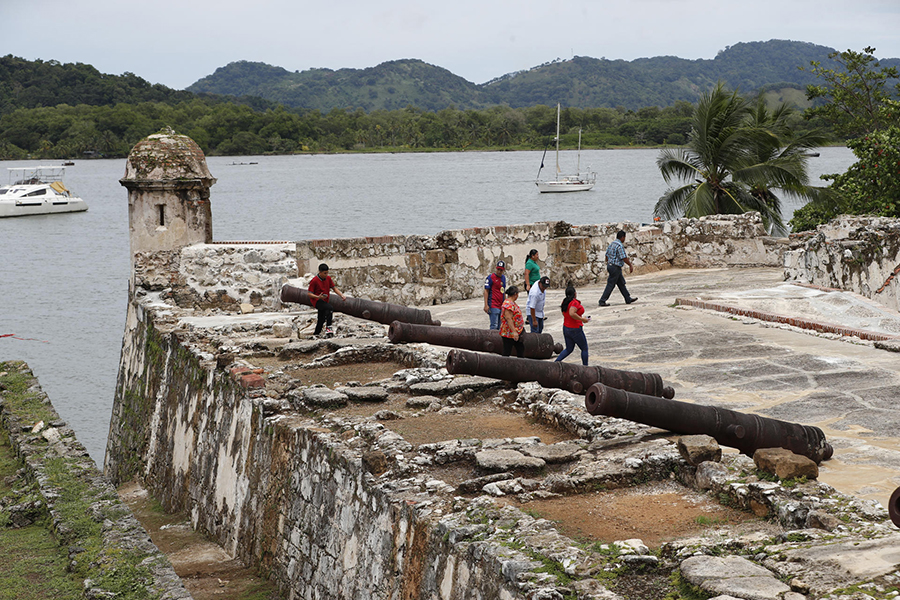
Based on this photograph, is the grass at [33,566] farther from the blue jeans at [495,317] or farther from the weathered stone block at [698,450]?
the blue jeans at [495,317]

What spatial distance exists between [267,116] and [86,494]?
101 m

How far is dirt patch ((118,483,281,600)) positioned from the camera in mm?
6902

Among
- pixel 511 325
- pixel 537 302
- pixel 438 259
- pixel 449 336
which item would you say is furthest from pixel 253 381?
pixel 438 259

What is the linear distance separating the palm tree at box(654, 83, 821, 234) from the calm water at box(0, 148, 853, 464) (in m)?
14.8

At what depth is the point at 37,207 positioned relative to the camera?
219 ft

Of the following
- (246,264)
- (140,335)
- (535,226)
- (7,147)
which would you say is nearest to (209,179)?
(246,264)

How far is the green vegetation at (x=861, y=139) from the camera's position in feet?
59.3

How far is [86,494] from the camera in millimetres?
7582

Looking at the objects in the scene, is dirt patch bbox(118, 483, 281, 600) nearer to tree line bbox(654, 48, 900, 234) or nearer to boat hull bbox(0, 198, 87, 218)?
tree line bbox(654, 48, 900, 234)

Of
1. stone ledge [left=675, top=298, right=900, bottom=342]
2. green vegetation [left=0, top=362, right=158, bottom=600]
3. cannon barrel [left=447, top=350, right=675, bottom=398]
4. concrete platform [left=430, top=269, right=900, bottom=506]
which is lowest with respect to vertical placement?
green vegetation [left=0, top=362, right=158, bottom=600]

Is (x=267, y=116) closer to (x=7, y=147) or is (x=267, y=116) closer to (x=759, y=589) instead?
(x=7, y=147)

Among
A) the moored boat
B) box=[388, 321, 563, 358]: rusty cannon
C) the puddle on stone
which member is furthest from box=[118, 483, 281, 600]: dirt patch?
the moored boat

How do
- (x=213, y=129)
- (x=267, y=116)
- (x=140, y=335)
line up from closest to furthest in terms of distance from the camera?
(x=140, y=335)
(x=213, y=129)
(x=267, y=116)

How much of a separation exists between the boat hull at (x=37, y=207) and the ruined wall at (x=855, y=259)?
62.2m
